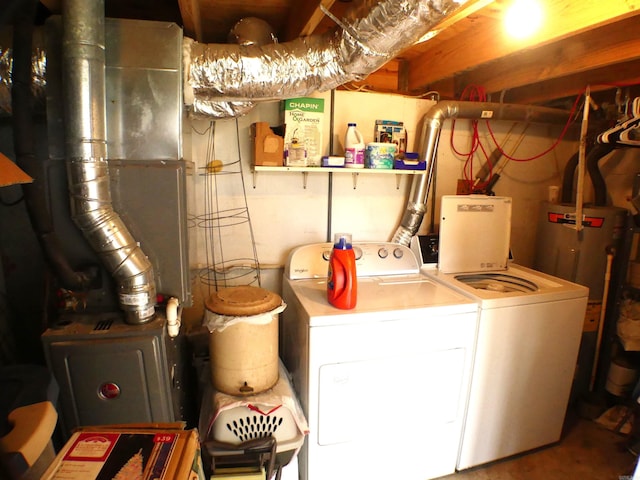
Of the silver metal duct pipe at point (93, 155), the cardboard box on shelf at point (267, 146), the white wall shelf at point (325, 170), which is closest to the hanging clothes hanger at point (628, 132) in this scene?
the white wall shelf at point (325, 170)

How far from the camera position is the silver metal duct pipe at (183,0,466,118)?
1294mm

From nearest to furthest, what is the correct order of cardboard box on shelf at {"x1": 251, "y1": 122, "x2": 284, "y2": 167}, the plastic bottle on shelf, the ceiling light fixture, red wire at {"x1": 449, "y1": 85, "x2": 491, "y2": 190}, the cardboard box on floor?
the cardboard box on floor
the ceiling light fixture
cardboard box on shelf at {"x1": 251, "y1": 122, "x2": 284, "y2": 167}
the plastic bottle on shelf
red wire at {"x1": 449, "y1": 85, "x2": 491, "y2": 190}

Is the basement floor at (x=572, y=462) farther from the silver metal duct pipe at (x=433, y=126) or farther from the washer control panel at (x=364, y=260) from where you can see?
the silver metal duct pipe at (x=433, y=126)

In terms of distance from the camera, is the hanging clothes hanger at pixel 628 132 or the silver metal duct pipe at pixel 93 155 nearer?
the silver metal duct pipe at pixel 93 155

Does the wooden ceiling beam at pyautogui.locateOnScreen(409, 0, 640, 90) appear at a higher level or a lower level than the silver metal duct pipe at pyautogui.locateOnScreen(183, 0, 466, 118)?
higher

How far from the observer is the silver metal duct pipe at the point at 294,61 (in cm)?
129

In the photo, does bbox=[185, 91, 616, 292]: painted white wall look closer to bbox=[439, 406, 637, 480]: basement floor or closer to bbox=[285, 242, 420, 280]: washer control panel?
bbox=[285, 242, 420, 280]: washer control panel

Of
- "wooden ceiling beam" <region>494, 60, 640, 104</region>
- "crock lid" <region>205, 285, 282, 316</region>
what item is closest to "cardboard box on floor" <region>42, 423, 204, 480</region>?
"crock lid" <region>205, 285, 282, 316</region>

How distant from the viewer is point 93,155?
3.74ft

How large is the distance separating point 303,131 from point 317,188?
1.23ft

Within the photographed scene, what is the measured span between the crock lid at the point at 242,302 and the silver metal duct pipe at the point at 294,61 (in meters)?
0.81

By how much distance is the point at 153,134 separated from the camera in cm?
126

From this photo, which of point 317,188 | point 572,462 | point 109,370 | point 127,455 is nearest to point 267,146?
point 317,188

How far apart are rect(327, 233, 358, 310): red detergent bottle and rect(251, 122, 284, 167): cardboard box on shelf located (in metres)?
0.60
